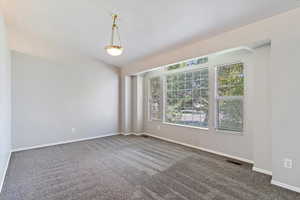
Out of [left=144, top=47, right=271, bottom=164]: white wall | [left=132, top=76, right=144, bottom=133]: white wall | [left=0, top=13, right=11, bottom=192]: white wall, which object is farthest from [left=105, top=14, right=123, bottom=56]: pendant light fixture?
[left=144, top=47, right=271, bottom=164]: white wall

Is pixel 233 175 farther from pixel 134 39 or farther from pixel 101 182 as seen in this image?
pixel 134 39

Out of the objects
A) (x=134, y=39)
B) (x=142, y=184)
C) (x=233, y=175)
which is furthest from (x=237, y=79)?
(x=142, y=184)

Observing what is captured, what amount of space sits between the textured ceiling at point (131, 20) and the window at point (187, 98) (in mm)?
1140

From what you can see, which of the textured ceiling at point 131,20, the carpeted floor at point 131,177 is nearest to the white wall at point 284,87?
the textured ceiling at point 131,20

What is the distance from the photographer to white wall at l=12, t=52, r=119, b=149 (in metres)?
4.02

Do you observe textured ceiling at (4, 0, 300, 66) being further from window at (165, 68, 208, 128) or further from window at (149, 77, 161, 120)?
window at (149, 77, 161, 120)

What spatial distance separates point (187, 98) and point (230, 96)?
1.27m

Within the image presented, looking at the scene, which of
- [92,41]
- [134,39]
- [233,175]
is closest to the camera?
[233,175]

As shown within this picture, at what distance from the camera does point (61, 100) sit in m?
4.68

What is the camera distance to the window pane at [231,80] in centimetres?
343

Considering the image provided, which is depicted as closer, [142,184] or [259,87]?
[142,184]

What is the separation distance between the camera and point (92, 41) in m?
4.14

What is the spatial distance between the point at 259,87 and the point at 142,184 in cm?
282

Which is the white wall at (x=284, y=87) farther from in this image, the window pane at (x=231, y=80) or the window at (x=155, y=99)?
the window at (x=155, y=99)
